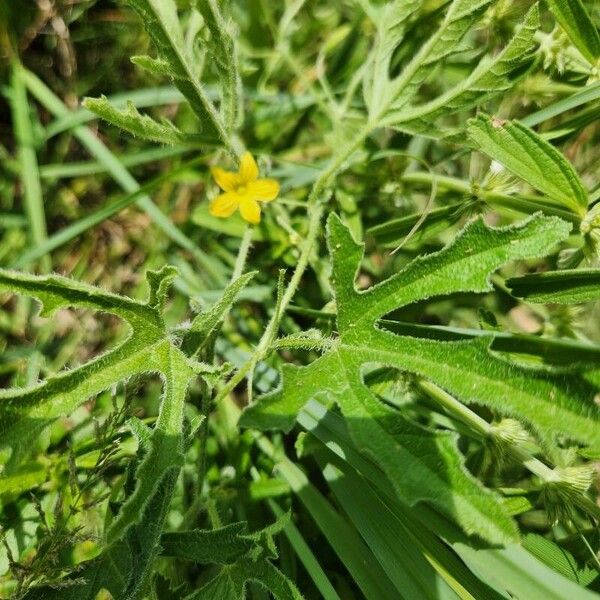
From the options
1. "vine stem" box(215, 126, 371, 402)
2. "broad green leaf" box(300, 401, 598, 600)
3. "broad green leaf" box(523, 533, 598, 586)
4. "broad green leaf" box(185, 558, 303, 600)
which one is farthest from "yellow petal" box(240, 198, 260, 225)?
"broad green leaf" box(523, 533, 598, 586)

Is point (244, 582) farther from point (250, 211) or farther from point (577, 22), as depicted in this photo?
point (577, 22)

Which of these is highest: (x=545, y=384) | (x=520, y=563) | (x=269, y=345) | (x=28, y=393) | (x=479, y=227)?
(x=28, y=393)

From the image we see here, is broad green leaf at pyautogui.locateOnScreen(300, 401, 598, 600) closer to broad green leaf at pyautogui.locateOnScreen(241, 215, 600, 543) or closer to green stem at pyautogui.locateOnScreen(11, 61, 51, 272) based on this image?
broad green leaf at pyautogui.locateOnScreen(241, 215, 600, 543)

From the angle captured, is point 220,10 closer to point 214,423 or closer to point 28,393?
point 28,393

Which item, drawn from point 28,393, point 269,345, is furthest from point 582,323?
point 28,393

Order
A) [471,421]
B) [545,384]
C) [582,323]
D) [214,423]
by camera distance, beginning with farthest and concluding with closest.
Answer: [214,423], [582,323], [471,421], [545,384]

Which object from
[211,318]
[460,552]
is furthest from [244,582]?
[211,318]

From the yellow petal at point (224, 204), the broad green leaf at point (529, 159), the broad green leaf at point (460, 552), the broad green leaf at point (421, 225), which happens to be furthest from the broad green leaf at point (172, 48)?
the broad green leaf at point (460, 552)
